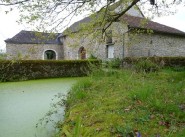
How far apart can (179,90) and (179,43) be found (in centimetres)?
1565

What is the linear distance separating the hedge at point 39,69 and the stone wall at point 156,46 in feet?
13.3

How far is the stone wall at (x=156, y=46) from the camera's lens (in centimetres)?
1658

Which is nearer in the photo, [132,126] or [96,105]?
[132,126]

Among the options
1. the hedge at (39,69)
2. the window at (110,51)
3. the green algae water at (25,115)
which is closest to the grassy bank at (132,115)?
the green algae water at (25,115)

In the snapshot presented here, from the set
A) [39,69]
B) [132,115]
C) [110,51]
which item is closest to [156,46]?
[110,51]

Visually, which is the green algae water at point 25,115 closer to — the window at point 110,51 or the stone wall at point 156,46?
the stone wall at point 156,46

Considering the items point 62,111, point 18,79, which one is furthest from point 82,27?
point 18,79

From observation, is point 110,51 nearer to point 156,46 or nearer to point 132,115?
point 156,46

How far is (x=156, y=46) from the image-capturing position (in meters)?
17.7

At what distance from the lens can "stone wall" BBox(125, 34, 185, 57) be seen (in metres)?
16.6

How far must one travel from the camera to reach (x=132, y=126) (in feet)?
9.71

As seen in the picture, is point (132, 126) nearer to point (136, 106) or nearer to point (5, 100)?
point (136, 106)

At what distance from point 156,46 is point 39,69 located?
30.3ft

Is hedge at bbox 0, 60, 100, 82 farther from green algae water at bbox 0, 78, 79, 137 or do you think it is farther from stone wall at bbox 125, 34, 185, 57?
green algae water at bbox 0, 78, 79, 137
